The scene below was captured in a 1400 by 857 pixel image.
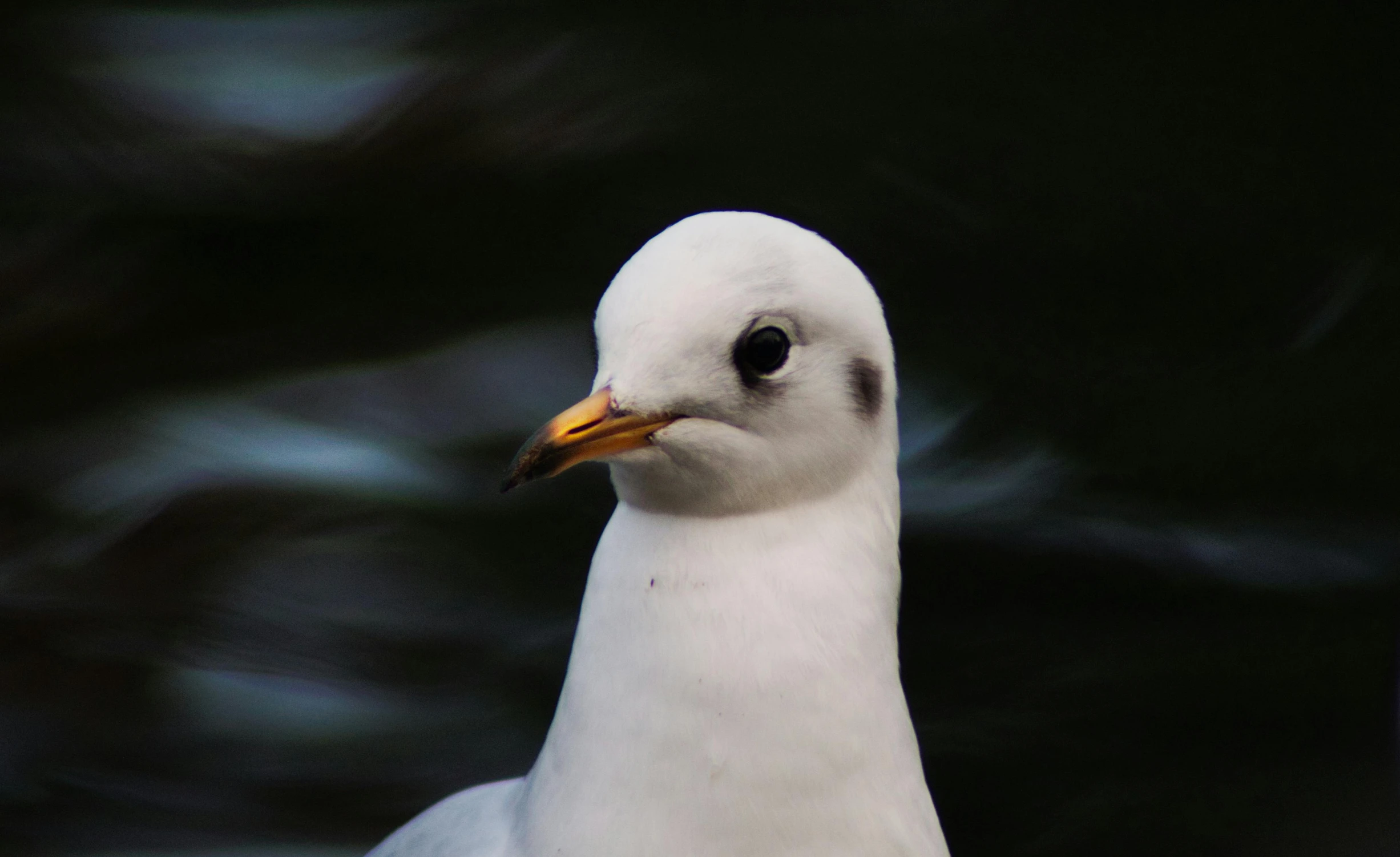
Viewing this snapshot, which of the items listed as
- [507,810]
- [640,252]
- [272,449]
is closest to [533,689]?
[272,449]

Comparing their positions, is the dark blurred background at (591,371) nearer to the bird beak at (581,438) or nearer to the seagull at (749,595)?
Answer: the seagull at (749,595)

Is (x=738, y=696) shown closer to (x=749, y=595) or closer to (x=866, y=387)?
(x=749, y=595)

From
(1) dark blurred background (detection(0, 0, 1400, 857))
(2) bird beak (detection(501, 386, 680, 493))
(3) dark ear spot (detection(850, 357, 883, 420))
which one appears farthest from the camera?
(1) dark blurred background (detection(0, 0, 1400, 857))

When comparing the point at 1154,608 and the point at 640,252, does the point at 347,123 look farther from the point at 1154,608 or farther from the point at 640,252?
the point at 1154,608

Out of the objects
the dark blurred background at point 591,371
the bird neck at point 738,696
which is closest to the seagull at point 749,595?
the bird neck at point 738,696

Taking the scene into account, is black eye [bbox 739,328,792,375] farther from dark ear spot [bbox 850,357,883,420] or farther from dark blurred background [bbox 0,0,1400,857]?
dark blurred background [bbox 0,0,1400,857]

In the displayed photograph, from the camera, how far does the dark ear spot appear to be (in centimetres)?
97

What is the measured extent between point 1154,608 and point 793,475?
3.83 ft

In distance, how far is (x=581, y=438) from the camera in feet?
2.82

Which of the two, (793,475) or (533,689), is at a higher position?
(533,689)

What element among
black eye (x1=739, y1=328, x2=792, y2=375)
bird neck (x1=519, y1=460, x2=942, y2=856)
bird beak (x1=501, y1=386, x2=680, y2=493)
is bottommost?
bird neck (x1=519, y1=460, x2=942, y2=856)

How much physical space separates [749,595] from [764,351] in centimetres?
20

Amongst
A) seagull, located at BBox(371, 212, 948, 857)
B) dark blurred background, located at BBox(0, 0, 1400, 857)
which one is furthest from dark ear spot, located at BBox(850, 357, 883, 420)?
dark blurred background, located at BBox(0, 0, 1400, 857)

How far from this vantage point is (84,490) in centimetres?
197
